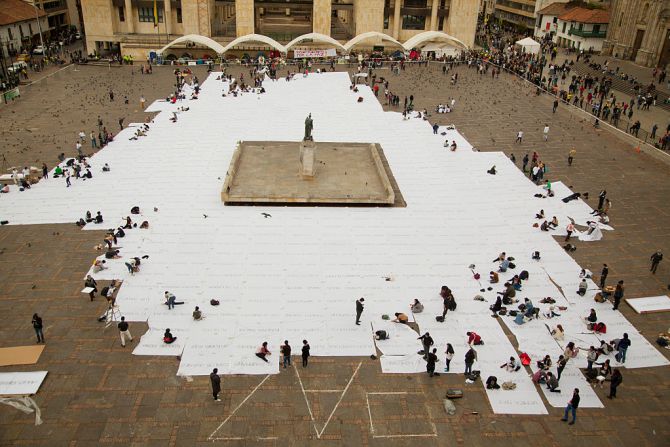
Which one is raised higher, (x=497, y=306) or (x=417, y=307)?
(x=497, y=306)

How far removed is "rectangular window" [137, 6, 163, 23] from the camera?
59078 mm

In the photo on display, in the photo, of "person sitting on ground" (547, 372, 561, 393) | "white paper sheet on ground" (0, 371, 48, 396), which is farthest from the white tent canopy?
"white paper sheet on ground" (0, 371, 48, 396)

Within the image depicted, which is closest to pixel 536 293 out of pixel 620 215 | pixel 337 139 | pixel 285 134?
pixel 620 215

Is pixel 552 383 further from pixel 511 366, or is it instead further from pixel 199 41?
pixel 199 41

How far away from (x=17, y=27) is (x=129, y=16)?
13.3m

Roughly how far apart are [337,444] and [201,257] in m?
10.6

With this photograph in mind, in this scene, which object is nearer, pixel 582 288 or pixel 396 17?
pixel 582 288

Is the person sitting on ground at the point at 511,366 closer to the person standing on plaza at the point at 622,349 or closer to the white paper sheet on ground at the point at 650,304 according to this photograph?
the person standing on plaza at the point at 622,349

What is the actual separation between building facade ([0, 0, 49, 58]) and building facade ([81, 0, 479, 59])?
271 inches

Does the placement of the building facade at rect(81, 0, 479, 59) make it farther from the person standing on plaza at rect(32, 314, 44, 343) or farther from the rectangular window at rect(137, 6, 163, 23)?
the person standing on plaza at rect(32, 314, 44, 343)

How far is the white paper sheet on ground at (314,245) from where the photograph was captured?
1753 centimetres

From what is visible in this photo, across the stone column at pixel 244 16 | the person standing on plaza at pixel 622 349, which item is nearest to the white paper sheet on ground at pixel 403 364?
the person standing on plaza at pixel 622 349

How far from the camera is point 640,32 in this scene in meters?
57.6

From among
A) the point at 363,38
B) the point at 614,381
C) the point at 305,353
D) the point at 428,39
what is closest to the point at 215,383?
the point at 305,353
